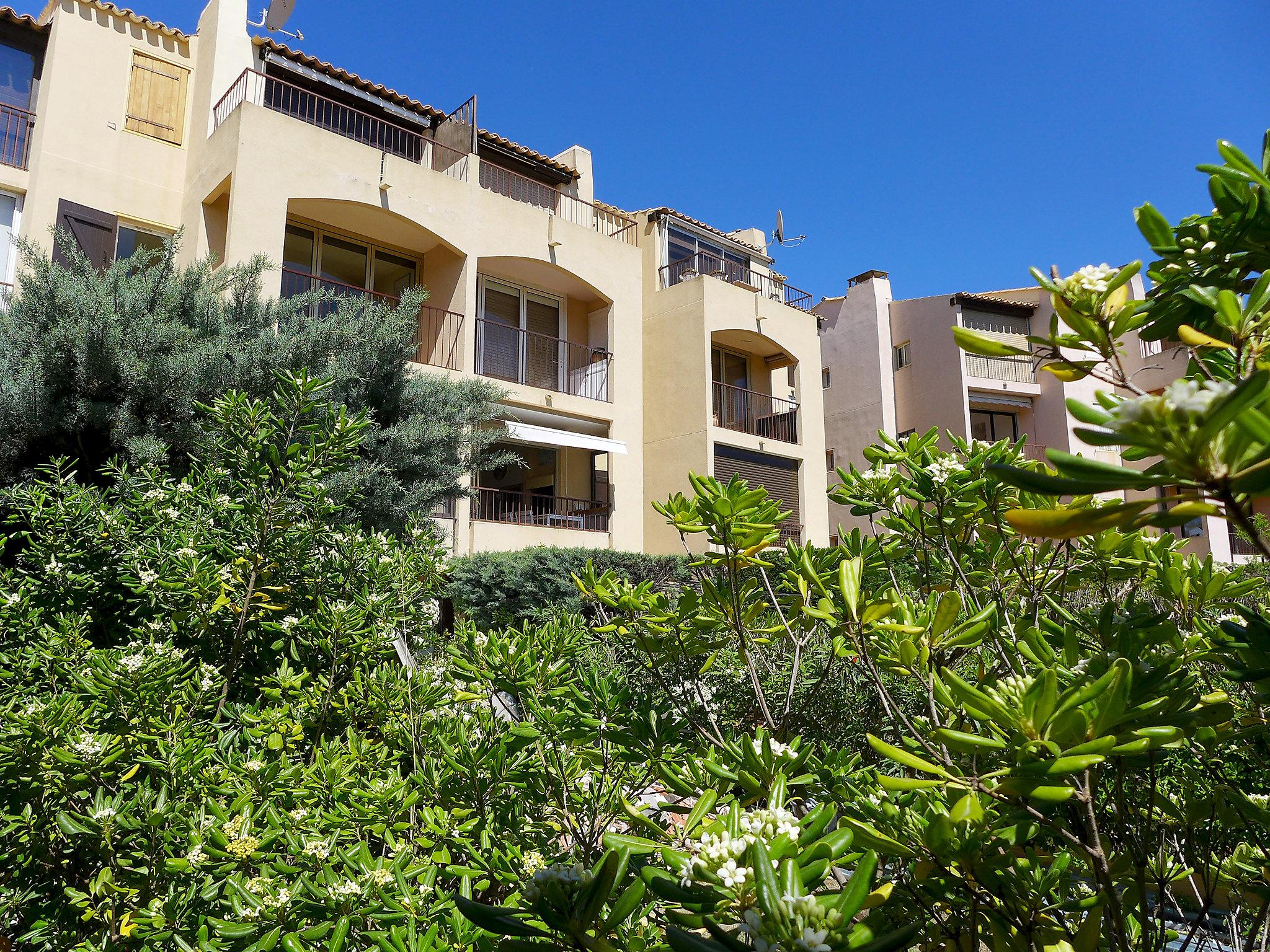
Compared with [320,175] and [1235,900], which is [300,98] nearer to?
[320,175]

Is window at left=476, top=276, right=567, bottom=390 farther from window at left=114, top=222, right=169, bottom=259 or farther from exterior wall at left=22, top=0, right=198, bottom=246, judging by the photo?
exterior wall at left=22, top=0, right=198, bottom=246

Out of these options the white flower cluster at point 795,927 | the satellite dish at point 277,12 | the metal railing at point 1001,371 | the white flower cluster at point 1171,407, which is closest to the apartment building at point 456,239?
the satellite dish at point 277,12

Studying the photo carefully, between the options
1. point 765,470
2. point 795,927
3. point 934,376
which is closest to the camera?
point 795,927

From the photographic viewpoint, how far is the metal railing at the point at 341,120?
1453 centimetres

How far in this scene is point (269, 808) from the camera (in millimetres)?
2264

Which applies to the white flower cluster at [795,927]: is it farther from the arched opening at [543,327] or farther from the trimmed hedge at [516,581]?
the arched opening at [543,327]

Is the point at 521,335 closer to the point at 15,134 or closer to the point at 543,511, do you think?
the point at 543,511

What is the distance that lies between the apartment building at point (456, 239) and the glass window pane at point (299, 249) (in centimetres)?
4

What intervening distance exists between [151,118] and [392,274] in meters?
4.93

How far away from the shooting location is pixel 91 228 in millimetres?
13273

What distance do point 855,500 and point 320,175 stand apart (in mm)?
14121

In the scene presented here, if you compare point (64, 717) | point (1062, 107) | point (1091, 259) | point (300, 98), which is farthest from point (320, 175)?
point (1091, 259)

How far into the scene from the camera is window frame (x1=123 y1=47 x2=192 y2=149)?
47.3ft

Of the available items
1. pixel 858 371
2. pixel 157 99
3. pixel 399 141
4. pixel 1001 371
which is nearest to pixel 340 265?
pixel 399 141
